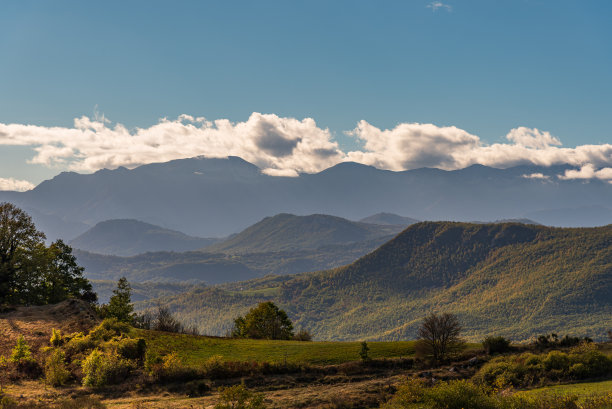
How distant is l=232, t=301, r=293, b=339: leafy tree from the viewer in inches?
3324

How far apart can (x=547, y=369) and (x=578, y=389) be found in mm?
6350

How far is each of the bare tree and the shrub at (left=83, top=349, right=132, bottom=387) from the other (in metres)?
31.8

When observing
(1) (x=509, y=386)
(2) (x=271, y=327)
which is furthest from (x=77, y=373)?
(2) (x=271, y=327)

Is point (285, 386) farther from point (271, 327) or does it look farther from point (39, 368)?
point (271, 327)

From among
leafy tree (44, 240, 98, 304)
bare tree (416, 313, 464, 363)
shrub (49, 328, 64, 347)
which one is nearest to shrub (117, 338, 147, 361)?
shrub (49, 328, 64, 347)

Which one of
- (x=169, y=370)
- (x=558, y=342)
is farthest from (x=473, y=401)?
(x=558, y=342)

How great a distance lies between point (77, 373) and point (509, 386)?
128 ft

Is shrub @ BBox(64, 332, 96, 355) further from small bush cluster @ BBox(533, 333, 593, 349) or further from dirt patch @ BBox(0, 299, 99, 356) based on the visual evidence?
small bush cluster @ BBox(533, 333, 593, 349)

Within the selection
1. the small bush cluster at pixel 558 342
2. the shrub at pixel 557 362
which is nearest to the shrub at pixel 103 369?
the shrub at pixel 557 362

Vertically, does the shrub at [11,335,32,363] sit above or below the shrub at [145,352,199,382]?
above

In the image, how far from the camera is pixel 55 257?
75000 millimetres

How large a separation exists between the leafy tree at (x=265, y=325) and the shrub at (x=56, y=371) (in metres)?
47.0

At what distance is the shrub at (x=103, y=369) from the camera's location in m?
35.9

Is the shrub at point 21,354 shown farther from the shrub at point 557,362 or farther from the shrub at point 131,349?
the shrub at point 557,362
